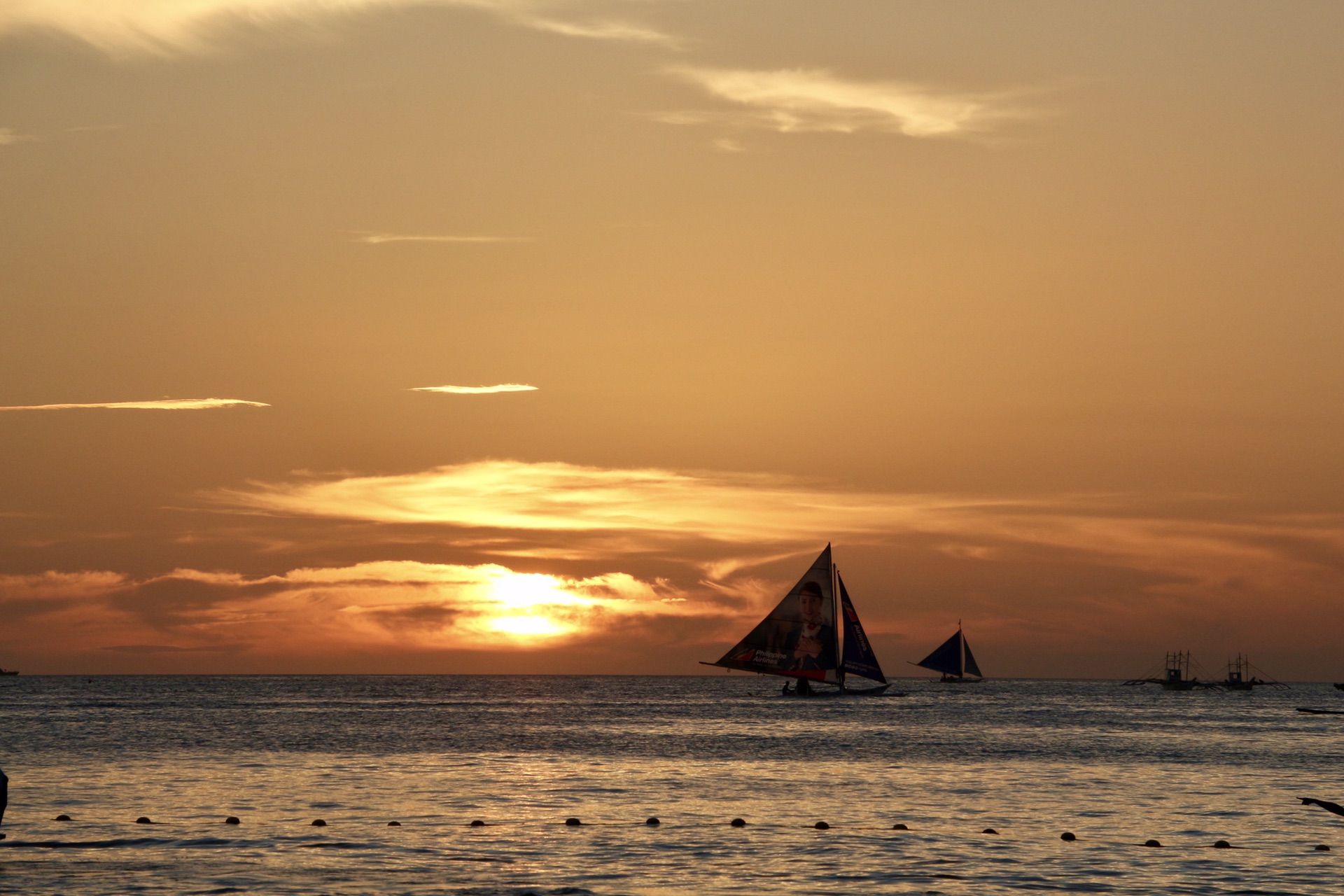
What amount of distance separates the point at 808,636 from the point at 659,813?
10596 cm

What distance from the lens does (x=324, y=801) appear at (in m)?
54.0

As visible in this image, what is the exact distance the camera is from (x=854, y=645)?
163125 millimetres

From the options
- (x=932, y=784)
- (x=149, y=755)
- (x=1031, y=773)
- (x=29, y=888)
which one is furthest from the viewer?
(x=149, y=755)

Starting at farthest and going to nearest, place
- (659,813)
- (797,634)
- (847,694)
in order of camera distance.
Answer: (847,694) < (797,634) < (659,813)

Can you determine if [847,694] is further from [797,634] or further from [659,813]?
[659,813]

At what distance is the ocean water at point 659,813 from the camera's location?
3612 cm

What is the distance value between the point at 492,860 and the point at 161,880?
8.42m

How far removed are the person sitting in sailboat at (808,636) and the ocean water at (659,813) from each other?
44161 mm

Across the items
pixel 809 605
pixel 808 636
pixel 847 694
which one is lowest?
pixel 847 694

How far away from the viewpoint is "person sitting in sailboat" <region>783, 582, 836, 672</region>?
15562 centimetres

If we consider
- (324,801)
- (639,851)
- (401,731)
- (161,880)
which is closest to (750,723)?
(401,731)

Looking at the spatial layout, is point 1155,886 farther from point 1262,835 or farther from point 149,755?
point 149,755

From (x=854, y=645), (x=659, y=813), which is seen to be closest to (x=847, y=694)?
(x=854, y=645)

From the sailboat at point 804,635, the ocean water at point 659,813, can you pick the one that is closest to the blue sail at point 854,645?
the sailboat at point 804,635
